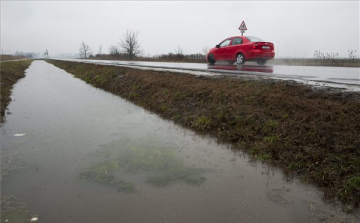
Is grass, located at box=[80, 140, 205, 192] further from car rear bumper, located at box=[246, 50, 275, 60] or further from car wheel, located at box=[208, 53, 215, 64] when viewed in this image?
car wheel, located at box=[208, 53, 215, 64]

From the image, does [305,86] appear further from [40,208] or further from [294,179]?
[40,208]

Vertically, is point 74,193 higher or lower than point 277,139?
lower

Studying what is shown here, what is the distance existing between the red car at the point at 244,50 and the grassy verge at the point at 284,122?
4407 mm

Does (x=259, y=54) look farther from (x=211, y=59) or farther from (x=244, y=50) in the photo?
(x=211, y=59)

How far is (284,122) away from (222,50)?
921 cm

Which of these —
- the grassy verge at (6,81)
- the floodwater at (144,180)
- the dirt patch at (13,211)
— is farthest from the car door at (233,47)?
the dirt patch at (13,211)

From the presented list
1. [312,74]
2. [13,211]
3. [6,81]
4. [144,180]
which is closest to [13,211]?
[13,211]

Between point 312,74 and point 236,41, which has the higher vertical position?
point 236,41

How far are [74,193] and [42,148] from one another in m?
1.89

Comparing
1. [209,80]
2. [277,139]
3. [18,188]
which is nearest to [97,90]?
[209,80]

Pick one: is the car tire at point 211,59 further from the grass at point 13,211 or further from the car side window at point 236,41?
the grass at point 13,211

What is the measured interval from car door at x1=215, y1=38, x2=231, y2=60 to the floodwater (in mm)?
8241

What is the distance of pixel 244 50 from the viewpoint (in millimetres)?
10898

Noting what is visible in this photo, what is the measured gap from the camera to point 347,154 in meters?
2.96
